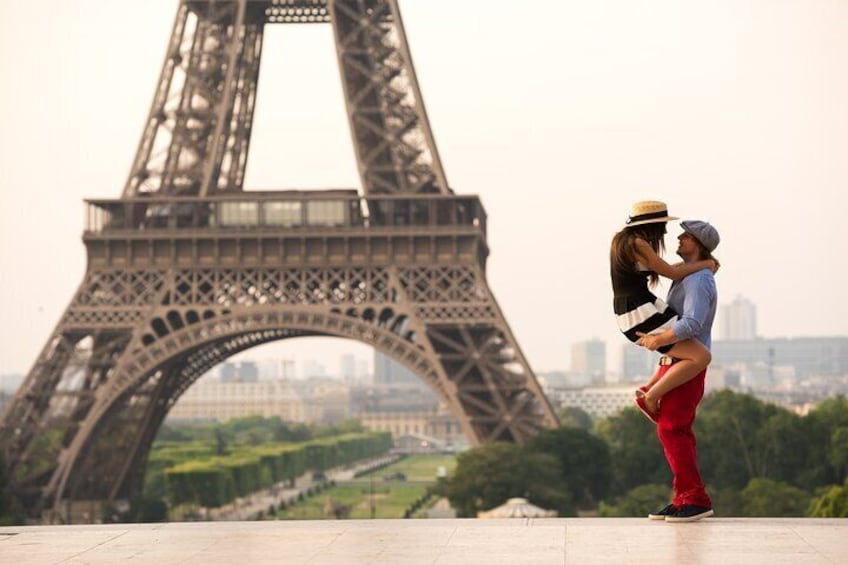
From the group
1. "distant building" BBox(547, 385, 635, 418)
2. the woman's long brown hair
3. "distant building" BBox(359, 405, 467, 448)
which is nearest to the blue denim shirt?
the woman's long brown hair

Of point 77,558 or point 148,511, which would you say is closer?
point 77,558

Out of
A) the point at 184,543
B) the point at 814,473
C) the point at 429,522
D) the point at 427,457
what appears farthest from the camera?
the point at 427,457

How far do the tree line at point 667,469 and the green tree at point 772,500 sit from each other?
0.13ft

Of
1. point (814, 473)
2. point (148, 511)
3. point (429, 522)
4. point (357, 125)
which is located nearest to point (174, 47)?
point (357, 125)

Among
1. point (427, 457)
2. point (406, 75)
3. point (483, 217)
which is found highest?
point (406, 75)

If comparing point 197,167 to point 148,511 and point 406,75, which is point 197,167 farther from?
point 148,511

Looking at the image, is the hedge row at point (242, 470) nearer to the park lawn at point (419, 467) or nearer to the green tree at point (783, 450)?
the park lawn at point (419, 467)

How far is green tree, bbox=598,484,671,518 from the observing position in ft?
155

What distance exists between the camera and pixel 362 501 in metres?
78.8

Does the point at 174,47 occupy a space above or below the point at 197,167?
above

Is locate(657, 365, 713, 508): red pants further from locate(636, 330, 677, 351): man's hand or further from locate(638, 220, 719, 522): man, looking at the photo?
locate(636, 330, 677, 351): man's hand

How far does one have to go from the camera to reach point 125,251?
45.5 m

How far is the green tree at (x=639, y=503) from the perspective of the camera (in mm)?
47188

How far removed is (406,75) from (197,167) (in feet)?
21.0
